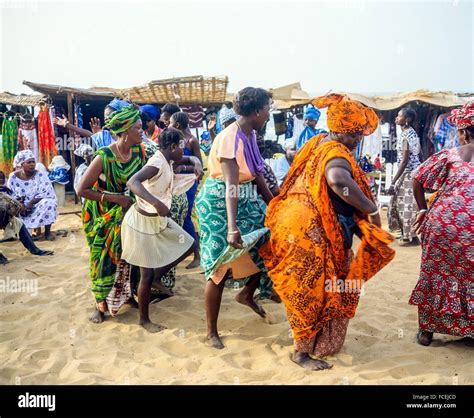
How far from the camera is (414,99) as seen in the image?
9805 mm

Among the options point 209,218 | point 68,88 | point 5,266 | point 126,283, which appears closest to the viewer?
point 209,218

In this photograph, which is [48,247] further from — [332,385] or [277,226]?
[332,385]

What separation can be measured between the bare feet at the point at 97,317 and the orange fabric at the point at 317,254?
1.82 metres

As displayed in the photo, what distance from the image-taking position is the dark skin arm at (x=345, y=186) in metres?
2.91

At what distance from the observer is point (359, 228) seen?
3.14 meters

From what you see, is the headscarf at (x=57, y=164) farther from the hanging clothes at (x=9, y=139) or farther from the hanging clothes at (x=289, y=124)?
the hanging clothes at (x=289, y=124)

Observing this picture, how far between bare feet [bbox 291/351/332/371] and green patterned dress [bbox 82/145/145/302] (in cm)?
182

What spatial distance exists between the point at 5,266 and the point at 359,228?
4.81 m

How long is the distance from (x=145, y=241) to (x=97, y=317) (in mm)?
902

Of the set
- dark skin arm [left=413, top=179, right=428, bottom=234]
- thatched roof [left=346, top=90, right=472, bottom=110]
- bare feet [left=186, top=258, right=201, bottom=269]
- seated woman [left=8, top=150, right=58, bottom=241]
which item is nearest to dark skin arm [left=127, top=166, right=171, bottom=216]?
dark skin arm [left=413, top=179, right=428, bottom=234]

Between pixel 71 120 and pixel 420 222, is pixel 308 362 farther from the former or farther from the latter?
pixel 71 120

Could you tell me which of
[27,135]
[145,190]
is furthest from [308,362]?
[27,135]

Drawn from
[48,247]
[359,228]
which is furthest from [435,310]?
[48,247]

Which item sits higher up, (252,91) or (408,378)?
(252,91)
